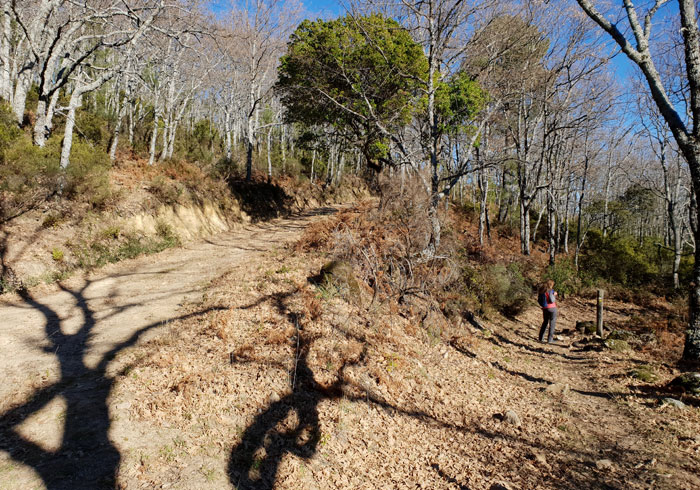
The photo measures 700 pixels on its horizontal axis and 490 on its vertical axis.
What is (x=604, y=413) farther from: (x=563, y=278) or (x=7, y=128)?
(x=7, y=128)

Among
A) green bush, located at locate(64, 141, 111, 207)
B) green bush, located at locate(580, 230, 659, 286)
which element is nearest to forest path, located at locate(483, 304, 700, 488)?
green bush, located at locate(580, 230, 659, 286)

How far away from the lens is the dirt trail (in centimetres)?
328

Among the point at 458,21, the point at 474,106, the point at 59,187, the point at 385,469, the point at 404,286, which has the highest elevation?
the point at 458,21

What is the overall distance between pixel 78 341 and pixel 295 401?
3.63 metres

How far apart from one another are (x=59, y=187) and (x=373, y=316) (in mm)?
8910

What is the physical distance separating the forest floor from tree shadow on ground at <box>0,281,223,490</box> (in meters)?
0.02

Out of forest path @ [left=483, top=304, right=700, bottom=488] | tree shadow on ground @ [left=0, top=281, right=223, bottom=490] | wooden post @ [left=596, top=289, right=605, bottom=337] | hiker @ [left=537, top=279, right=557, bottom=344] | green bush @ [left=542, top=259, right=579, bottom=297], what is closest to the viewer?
tree shadow on ground @ [left=0, top=281, right=223, bottom=490]

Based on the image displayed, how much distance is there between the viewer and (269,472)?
11.6 feet

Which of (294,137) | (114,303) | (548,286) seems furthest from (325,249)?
(294,137)

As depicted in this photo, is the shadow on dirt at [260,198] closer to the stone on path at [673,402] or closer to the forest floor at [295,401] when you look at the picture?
the forest floor at [295,401]

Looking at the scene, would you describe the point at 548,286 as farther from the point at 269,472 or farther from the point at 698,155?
the point at 269,472

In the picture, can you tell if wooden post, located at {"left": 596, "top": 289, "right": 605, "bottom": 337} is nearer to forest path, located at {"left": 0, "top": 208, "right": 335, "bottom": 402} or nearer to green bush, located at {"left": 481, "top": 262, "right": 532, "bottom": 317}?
green bush, located at {"left": 481, "top": 262, "right": 532, "bottom": 317}

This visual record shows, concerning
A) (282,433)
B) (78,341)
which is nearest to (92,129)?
(78,341)

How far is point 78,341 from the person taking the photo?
535 centimetres
